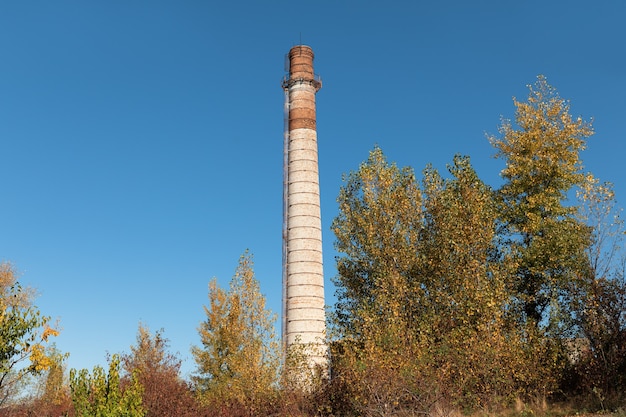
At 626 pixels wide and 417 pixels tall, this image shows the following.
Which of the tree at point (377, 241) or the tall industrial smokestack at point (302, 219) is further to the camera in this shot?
the tall industrial smokestack at point (302, 219)

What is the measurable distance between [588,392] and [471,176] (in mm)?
9774

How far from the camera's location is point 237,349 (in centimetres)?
3005

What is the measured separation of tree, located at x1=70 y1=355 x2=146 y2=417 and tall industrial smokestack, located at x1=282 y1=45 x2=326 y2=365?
2088cm

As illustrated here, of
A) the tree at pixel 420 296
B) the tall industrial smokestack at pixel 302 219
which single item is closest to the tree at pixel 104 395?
the tree at pixel 420 296

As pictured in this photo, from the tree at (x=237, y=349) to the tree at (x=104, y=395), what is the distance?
978 cm

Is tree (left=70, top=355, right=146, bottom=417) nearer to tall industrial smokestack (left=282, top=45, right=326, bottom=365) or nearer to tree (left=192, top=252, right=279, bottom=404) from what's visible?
tree (left=192, top=252, right=279, bottom=404)

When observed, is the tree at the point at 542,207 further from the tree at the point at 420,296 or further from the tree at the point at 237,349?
the tree at the point at 237,349

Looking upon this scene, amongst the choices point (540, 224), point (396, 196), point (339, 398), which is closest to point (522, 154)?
point (540, 224)

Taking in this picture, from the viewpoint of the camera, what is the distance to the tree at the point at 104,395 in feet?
44.3

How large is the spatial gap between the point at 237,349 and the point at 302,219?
10768 millimetres

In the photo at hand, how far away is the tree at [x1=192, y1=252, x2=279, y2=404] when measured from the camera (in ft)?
78.4

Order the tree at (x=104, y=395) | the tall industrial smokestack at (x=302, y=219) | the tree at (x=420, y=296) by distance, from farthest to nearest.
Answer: the tall industrial smokestack at (x=302, y=219) < the tree at (x=420, y=296) < the tree at (x=104, y=395)

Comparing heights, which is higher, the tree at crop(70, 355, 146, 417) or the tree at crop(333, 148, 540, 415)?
the tree at crop(333, 148, 540, 415)

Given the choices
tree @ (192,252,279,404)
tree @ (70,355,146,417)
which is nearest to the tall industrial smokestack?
tree @ (192,252,279,404)
